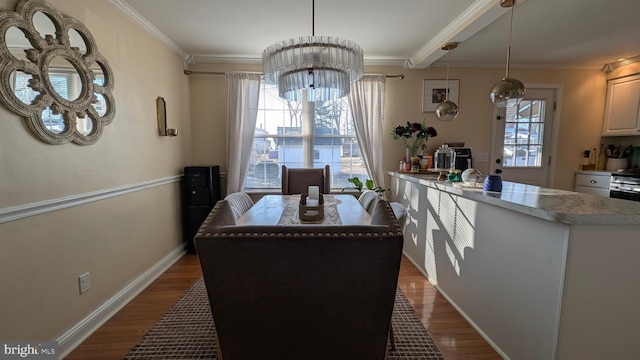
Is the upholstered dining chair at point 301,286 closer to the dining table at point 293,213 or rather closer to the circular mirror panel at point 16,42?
the dining table at point 293,213

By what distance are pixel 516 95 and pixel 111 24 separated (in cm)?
311

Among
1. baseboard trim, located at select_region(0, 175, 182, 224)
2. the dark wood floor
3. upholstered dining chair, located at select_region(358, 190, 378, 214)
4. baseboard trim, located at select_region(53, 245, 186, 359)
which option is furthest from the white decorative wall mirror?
upholstered dining chair, located at select_region(358, 190, 378, 214)

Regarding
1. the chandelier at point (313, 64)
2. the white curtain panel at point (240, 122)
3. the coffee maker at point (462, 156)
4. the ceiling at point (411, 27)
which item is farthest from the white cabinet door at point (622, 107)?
the white curtain panel at point (240, 122)

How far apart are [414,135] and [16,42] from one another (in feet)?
11.8

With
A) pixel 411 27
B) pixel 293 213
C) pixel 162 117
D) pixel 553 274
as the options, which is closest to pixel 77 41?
pixel 162 117

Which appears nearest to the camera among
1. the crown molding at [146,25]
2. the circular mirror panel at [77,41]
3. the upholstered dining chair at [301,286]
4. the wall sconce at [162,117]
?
the upholstered dining chair at [301,286]

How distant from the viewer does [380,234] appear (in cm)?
91

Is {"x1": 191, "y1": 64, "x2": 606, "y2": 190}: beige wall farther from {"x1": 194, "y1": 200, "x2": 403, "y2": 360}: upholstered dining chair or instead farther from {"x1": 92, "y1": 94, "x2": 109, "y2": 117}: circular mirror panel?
{"x1": 194, "y1": 200, "x2": 403, "y2": 360}: upholstered dining chair

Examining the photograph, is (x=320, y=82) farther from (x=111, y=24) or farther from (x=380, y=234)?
(x=111, y=24)

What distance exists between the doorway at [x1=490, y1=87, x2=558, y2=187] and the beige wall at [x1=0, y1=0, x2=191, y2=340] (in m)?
4.16

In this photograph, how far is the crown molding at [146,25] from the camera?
2211 millimetres

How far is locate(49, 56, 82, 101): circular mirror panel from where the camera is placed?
1608mm

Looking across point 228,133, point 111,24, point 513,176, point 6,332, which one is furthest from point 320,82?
point 513,176

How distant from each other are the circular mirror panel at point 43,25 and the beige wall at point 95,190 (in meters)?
0.13
